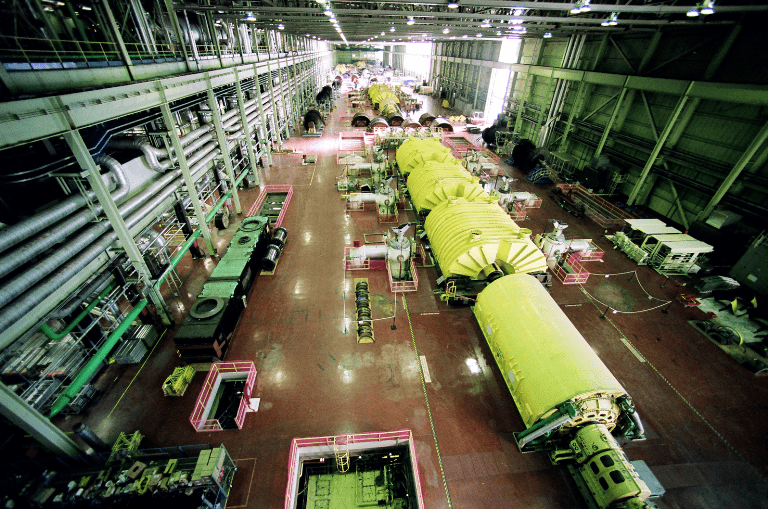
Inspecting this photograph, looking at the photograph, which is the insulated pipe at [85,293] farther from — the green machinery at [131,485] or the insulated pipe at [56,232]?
the green machinery at [131,485]

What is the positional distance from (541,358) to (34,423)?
12425 millimetres

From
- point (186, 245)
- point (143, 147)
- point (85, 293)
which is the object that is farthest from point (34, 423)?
point (143, 147)

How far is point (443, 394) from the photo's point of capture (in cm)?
1019

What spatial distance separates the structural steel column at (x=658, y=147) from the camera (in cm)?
1761

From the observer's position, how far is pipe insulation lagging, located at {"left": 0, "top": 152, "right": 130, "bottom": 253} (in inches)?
274

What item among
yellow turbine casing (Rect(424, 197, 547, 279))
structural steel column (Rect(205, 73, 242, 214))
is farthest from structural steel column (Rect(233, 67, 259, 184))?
yellow turbine casing (Rect(424, 197, 547, 279))

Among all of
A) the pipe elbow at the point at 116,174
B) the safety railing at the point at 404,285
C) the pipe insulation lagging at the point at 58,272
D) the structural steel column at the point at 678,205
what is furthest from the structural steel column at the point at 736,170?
the pipe insulation lagging at the point at 58,272

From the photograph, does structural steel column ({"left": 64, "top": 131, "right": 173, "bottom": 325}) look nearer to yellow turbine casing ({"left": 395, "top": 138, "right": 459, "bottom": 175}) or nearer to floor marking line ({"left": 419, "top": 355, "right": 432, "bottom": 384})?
floor marking line ({"left": 419, "top": 355, "right": 432, "bottom": 384})

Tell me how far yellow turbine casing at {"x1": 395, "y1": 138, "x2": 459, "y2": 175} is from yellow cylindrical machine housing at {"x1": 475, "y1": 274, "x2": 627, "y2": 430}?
12360mm

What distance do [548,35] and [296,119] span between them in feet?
97.3

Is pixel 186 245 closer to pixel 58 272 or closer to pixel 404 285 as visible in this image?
pixel 58 272

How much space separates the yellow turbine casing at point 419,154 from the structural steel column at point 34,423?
19.9 meters

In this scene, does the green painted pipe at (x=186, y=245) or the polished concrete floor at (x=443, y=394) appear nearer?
the polished concrete floor at (x=443, y=394)

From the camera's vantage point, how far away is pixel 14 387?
772cm
